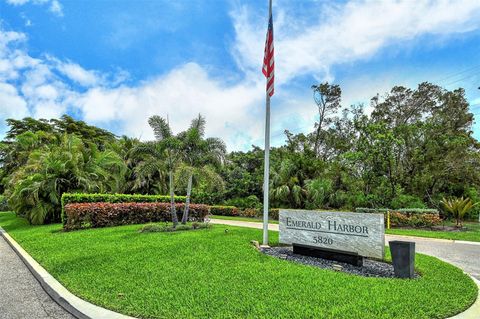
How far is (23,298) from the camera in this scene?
4.97m

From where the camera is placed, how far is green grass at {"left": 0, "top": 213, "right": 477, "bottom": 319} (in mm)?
4012

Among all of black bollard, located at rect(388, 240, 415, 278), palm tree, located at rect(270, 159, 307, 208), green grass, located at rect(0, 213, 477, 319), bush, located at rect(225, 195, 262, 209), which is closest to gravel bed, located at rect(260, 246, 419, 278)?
black bollard, located at rect(388, 240, 415, 278)

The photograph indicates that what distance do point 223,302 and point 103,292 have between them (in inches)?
74.6

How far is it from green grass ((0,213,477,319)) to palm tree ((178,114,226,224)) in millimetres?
4916

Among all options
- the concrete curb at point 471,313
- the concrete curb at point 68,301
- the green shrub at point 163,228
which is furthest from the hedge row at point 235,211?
the concrete curb at point 471,313

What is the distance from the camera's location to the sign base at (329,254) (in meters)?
6.70

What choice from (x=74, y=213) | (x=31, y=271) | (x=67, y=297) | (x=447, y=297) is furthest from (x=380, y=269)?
(x=74, y=213)

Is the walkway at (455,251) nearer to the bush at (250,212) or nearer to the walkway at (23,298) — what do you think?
the walkway at (23,298)

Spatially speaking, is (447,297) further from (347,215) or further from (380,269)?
(347,215)

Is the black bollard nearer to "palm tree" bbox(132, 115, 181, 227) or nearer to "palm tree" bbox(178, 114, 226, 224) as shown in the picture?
"palm tree" bbox(178, 114, 226, 224)

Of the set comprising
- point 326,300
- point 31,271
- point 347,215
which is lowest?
point 31,271

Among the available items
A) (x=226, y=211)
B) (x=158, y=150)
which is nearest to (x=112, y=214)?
(x=158, y=150)

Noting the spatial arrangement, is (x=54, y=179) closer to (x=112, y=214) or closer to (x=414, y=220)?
(x=112, y=214)

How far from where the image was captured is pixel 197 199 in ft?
109
